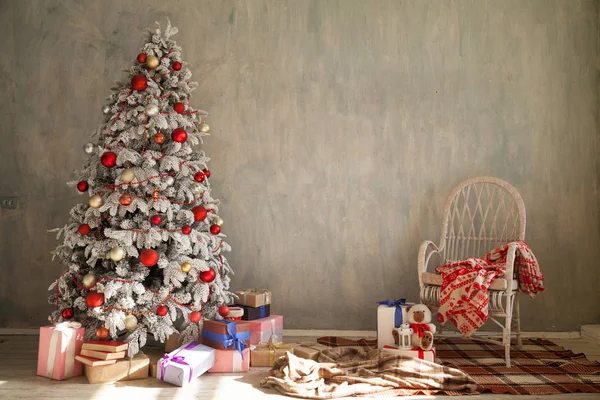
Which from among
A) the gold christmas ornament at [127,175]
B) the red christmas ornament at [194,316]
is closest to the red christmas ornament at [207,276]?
the red christmas ornament at [194,316]

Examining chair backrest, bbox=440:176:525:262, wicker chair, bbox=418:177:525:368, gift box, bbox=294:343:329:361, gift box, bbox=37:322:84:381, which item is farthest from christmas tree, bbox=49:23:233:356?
chair backrest, bbox=440:176:525:262

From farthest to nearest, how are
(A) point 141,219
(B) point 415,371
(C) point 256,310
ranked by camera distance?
(C) point 256,310
(A) point 141,219
(B) point 415,371

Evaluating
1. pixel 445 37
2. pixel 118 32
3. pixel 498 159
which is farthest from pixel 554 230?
pixel 118 32

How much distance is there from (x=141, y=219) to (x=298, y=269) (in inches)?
50.9

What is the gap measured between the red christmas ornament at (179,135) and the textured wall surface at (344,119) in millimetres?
837

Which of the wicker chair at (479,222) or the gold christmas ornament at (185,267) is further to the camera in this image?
the wicker chair at (479,222)

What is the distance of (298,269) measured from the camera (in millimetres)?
3916

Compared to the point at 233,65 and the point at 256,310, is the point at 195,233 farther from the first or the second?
the point at 233,65

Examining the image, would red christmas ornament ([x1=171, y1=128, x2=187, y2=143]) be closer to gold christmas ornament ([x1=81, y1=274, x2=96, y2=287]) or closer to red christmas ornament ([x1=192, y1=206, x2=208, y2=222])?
red christmas ornament ([x1=192, y1=206, x2=208, y2=222])

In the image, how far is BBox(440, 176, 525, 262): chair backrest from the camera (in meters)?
3.71

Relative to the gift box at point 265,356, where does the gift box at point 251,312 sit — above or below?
above

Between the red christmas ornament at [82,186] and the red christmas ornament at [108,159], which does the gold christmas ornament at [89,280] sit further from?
the red christmas ornament at [108,159]

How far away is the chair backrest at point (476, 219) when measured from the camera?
371 centimetres

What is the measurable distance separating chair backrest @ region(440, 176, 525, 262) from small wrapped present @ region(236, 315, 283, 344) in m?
1.21
